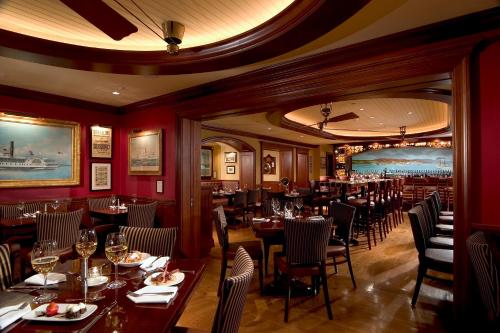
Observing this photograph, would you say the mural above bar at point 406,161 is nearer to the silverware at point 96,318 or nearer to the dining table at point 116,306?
the dining table at point 116,306

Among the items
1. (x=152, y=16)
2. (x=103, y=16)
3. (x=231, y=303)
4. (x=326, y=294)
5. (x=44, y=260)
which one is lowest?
(x=326, y=294)

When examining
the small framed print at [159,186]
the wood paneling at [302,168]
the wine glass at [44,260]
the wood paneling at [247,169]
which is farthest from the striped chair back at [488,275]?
the wood paneling at [302,168]

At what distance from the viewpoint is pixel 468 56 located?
2.32 metres

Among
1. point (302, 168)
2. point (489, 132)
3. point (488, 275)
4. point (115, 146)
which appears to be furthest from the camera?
point (302, 168)

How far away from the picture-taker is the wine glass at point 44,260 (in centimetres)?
141

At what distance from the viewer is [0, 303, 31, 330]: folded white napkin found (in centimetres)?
116

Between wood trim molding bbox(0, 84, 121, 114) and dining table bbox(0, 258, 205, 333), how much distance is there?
12.1ft

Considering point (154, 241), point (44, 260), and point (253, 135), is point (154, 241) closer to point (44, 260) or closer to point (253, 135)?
point (44, 260)

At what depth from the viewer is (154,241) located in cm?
244

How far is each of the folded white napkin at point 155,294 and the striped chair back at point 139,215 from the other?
2823mm

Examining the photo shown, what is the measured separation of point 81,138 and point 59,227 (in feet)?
7.20

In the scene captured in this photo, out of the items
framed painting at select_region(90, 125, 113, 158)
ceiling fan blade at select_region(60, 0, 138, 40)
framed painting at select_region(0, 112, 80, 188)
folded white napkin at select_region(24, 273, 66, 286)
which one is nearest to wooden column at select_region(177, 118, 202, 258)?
framed painting at select_region(90, 125, 113, 158)

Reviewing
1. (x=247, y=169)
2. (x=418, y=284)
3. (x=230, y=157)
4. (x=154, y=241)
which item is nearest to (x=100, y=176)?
(x=154, y=241)

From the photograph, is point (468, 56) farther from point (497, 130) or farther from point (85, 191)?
point (85, 191)
